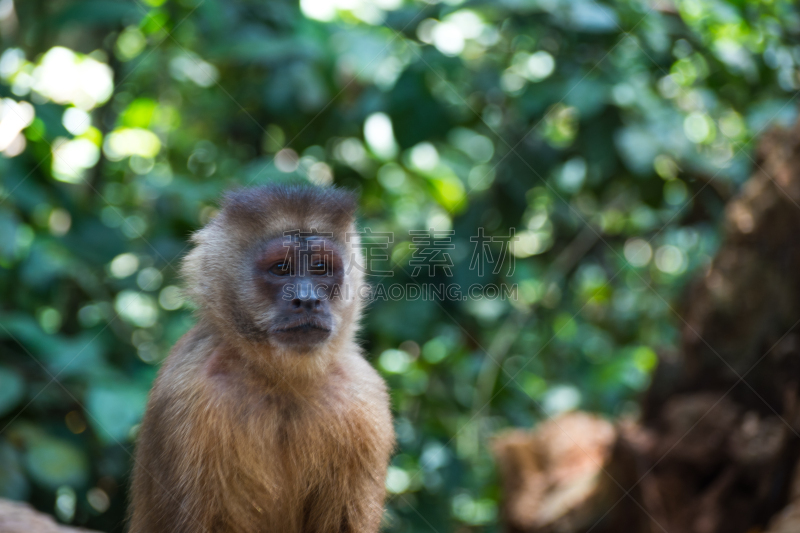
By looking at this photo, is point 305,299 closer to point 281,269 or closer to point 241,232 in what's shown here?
point 281,269

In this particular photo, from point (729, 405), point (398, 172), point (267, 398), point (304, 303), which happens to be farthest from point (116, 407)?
point (729, 405)

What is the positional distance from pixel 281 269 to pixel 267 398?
619 mm

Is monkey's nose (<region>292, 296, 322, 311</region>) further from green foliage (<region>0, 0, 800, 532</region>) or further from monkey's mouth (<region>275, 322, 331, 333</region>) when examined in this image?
green foliage (<region>0, 0, 800, 532</region>)

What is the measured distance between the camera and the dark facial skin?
3312mm

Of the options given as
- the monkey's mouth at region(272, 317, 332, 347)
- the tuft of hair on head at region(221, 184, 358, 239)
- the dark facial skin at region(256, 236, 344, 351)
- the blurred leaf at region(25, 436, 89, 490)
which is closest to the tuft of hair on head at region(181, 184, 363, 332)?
the tuft of hair on head at region(221, 184, 358, 239)

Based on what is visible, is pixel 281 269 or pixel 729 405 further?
pixel 729 405

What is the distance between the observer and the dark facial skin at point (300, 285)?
331 cm

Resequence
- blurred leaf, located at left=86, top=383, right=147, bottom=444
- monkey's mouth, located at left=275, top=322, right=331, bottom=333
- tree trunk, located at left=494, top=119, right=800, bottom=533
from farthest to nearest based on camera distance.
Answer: tree trunk, located at left=494, top=119, right=800, bottom=533
blurred leaf, located at left=86, top=383, right=147, bottom=444
monkey's mouth, located at left=275, top=322, right=331, bottom=333

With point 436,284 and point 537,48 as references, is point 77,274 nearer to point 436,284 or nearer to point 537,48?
point 436,284

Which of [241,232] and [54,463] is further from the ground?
[241,232]

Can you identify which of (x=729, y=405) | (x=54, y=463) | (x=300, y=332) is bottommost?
(x=54, y=463)

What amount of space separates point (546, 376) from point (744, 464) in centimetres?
304

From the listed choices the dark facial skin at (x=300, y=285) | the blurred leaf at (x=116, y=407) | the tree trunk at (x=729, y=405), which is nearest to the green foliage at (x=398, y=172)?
the blurred leaf at (x=116, y=407)

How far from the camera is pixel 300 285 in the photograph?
132 inches
